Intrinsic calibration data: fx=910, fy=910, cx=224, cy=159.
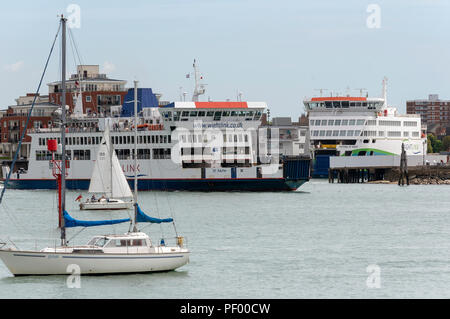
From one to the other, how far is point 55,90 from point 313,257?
375 ft

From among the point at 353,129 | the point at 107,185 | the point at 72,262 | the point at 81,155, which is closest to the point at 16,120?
the point at 353,129

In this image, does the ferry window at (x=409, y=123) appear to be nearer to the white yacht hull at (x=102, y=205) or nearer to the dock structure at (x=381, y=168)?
the dock structure at (x=381, y=168)

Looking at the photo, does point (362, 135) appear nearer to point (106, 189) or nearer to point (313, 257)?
point (106, 189)

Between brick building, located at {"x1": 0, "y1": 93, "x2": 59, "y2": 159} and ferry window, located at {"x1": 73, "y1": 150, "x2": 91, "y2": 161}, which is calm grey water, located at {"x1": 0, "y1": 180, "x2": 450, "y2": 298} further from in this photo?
brick building, located at {"x1": 0, "y1": 93, "x2": 59, "y2": 159}

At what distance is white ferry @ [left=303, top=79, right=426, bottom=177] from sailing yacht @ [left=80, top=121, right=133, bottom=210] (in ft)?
232

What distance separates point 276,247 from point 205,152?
46068 millimetres

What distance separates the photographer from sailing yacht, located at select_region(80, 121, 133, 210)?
64.7 m

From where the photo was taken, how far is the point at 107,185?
2589 inches

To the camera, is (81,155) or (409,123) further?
(409,123)

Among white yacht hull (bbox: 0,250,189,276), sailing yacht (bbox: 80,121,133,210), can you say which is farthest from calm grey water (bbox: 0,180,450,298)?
sailing yacht (bbox: 80,121,133,210)

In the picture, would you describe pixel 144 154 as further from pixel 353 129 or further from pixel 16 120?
pixel 16 120
